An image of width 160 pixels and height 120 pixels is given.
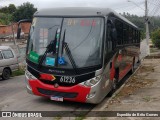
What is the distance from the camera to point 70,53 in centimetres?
917

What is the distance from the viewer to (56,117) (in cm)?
845

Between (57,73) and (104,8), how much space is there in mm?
2594

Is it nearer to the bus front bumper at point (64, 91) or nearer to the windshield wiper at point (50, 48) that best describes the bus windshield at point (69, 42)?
the windshield wiper at point (50, 48)

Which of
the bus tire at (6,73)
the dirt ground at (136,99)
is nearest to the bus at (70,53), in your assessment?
the dirt ground at (136,99)

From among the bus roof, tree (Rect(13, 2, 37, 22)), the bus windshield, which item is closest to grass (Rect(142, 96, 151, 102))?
the bus windshield

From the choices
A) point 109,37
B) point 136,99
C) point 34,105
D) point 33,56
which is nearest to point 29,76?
point 33,56

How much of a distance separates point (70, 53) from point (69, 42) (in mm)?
334

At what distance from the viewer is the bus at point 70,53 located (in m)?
9.08

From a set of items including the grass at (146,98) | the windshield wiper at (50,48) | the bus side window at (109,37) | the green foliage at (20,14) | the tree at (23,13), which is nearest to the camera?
the windshield wiper at (50,48)

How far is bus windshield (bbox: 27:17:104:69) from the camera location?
30.0 ft

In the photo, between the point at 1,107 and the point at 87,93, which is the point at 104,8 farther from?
the point at 1,107

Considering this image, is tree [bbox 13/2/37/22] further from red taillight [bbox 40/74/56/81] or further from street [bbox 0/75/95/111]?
red taillight [bbox 40/74/56/81]

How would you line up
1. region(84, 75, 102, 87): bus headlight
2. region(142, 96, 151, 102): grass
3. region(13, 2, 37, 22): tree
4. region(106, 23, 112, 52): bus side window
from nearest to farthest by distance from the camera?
region(84, 75, 102, 87): bus headlight, region(106, 23, 112, 52): bus side window, region(142, 96, 151, 102): grass, region(13, 2, 37, 22): tree

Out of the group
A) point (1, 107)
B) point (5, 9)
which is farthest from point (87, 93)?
point (5, 9)
